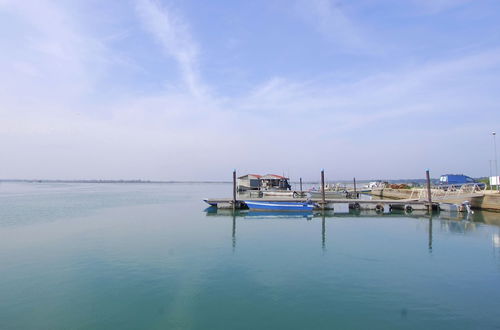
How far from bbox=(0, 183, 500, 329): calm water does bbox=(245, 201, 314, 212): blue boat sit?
38.5 ft

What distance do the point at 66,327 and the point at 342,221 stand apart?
25961 mm

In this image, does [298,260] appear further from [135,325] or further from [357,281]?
[135,325]

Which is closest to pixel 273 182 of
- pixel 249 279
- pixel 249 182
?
pixel 249 182

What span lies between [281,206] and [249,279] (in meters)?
24.8

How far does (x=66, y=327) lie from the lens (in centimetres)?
888

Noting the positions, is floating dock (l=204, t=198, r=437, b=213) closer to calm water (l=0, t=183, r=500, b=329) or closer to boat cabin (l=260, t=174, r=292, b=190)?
calm water (l=0, t=183, r=500, b=329)

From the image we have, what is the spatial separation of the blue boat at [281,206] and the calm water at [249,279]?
1175cm

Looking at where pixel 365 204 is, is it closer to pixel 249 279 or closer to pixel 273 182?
pixel 249 279

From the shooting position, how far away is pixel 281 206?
1475 inches

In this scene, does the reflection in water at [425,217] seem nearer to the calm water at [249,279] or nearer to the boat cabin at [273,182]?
the calm water at [249,279]

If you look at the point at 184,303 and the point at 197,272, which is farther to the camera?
the point at 197,272

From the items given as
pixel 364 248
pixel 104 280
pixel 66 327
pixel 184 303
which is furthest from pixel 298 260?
pixel 66 327

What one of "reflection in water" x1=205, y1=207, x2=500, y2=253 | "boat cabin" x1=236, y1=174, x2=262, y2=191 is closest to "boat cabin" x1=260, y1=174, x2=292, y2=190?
"boat cabin" x1=236, y1=174, x2=262, y2=191

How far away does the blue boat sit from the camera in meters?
36.9
